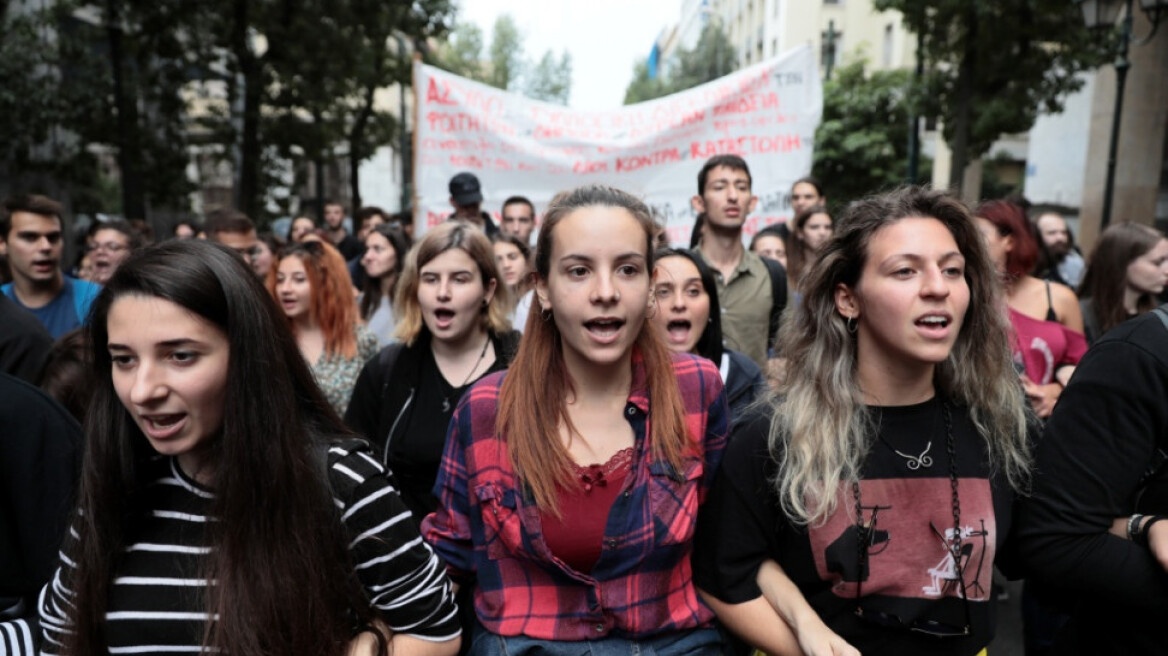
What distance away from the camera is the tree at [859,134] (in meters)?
23.5

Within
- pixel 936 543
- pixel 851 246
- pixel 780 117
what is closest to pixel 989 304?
pixel 851 246

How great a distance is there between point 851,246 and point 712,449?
0.64 m

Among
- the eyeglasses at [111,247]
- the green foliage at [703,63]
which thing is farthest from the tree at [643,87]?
the eyeglasses at [111,247]

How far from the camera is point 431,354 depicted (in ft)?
11.9

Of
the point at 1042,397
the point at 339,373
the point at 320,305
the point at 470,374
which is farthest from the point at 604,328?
the point at 320,305

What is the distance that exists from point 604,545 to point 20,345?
2.33 metres

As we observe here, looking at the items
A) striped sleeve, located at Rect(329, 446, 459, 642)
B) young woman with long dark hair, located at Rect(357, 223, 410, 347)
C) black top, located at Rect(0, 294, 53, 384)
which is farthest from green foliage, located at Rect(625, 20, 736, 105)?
striped sleeve, located at Rect(329, 446, 459, 642)

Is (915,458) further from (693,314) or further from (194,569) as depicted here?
(194,569)

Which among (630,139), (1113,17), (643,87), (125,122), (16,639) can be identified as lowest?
(16,639)

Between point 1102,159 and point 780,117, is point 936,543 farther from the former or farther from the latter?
point 1102,159

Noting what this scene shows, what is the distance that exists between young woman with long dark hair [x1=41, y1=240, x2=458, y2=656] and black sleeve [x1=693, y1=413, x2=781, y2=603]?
0.74m

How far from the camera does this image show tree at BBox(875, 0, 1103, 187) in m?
12.1

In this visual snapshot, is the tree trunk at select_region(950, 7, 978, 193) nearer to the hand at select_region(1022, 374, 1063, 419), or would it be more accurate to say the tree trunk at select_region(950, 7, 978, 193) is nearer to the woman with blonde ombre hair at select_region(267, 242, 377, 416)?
the hand at select_region(1022, 374, 1063, 419)

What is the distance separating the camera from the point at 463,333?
364cm
